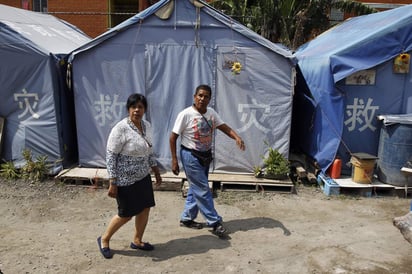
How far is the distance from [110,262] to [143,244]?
41cm

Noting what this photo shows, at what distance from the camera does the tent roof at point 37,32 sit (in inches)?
251

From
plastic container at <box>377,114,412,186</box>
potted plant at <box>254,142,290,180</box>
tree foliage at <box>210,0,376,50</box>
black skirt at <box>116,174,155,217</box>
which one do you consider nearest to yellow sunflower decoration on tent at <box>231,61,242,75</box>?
potted plant at <box>254,142,290,180</box>

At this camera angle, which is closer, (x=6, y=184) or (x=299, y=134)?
(x=6, y=184)

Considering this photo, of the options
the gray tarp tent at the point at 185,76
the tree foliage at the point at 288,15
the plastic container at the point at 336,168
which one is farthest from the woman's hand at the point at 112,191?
the tree foliage at the point at 288,15

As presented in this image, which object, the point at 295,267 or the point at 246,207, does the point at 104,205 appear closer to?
the point at 246,207

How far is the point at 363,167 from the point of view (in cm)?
593

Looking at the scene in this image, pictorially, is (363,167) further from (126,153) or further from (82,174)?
(82,174)

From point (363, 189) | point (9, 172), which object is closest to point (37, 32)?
point (9, 172)

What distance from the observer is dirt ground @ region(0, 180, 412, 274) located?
3926mm

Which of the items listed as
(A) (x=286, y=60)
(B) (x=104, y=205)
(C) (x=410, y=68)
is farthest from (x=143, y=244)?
(C) (x=410, y=68)

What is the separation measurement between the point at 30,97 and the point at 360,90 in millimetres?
5524

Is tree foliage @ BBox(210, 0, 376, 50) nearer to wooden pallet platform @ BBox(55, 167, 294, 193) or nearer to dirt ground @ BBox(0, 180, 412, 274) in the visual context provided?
wooden pallet platform @ BBox(55, 167, 294, 193)

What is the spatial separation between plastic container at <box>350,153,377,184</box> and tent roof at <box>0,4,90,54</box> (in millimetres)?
5322

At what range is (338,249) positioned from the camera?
4316 mm
